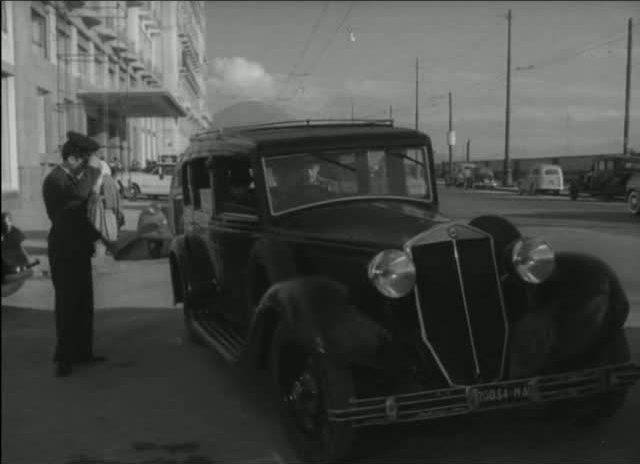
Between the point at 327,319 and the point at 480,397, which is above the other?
the point at 327,319

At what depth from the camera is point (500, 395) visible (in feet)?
11.8

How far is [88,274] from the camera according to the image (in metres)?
5.62

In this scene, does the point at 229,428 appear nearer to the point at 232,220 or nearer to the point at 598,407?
the point at 232,220

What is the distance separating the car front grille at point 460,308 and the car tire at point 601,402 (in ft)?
1.88

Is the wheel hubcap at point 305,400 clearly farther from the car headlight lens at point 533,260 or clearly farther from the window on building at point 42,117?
the window on building at point 42,117

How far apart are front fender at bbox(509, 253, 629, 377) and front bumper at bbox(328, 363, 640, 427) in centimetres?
16

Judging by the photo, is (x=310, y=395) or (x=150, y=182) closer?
(x=310, y=395)

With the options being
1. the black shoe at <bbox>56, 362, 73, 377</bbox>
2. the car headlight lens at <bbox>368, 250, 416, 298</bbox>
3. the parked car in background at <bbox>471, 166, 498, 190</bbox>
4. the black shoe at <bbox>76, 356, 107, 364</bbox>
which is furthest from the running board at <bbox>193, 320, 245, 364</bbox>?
the parked car in background at <bbox>471, 166, 498, 190</bbox>

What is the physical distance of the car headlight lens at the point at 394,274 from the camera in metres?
3.71

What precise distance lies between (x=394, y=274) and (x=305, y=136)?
5.30 feet

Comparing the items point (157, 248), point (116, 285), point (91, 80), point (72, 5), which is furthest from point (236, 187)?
point (91, 80)

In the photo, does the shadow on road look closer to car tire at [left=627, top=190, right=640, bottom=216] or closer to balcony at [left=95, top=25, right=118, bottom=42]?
car tire at [left=627, top=190, right=640, bottom=216]

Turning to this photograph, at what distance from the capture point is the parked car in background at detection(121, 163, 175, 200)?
30188 mm

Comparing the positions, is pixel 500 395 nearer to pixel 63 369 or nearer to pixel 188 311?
pixel 63 369
